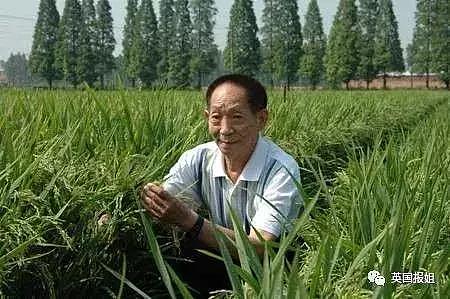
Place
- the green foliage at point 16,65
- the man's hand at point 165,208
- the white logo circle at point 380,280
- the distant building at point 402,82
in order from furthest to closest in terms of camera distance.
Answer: the green foliage at point 16,65
the distant building at point 402,82
the man's hand at point 165,208
the white logo circle at point 380,280

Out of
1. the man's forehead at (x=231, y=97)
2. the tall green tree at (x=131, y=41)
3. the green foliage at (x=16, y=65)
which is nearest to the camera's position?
the man's forehead at (x=231, y=97)

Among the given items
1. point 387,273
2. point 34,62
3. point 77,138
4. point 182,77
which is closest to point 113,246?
point 77,138

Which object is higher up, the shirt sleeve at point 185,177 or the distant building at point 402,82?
the shirt sleeve at point 185,177

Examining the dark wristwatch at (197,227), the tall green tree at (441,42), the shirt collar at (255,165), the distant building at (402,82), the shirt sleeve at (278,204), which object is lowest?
the distant building at (402,82)

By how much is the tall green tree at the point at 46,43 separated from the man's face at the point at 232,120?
40344 mm

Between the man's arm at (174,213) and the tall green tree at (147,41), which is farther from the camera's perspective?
the tall green tree at (147,41)

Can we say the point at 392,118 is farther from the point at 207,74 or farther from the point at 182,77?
the point at 207,74

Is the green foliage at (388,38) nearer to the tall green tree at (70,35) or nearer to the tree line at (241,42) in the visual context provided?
the tree line at (241,42)

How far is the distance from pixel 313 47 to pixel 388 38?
5346mm

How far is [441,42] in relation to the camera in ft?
136

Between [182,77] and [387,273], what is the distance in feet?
129

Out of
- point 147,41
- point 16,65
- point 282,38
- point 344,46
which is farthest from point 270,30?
point 16,65

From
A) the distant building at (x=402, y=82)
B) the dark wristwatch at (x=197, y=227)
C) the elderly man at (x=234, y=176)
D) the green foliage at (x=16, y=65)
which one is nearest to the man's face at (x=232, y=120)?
the elderly man at (x=234, y=176)

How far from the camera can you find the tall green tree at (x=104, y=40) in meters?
42.0
